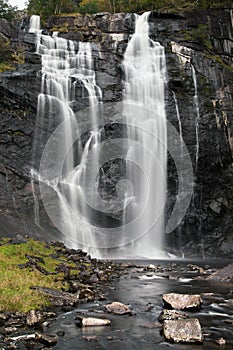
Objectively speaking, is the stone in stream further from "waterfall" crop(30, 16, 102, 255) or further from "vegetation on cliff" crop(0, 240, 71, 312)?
"waterfall" crop(30, 16, 102, 255)

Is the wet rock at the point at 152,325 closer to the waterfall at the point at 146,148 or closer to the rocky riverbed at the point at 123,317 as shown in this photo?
the rocky riverbed at the point at 123,317

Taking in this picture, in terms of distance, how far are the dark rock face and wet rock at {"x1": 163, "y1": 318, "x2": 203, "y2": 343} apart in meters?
19.0

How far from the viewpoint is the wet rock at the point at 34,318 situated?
8360mm

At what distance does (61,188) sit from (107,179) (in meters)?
4.82

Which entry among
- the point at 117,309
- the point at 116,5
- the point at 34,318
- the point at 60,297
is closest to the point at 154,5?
the point at 116,5

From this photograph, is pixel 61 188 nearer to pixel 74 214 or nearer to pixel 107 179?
pixel 74 214

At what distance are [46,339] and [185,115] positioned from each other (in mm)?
29201

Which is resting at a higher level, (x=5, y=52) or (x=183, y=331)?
(x=5, y=52)

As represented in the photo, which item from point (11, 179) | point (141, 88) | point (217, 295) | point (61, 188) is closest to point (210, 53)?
point (141, 88)

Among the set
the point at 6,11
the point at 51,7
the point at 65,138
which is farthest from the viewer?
the point at 51,7

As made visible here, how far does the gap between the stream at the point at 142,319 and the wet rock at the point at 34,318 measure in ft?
1.13

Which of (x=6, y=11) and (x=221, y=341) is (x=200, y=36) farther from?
(x=221, y=341)

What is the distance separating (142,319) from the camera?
366 inches

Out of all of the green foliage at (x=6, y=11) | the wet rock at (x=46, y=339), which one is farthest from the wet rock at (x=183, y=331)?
the green foliage at (x=6, y=11)
